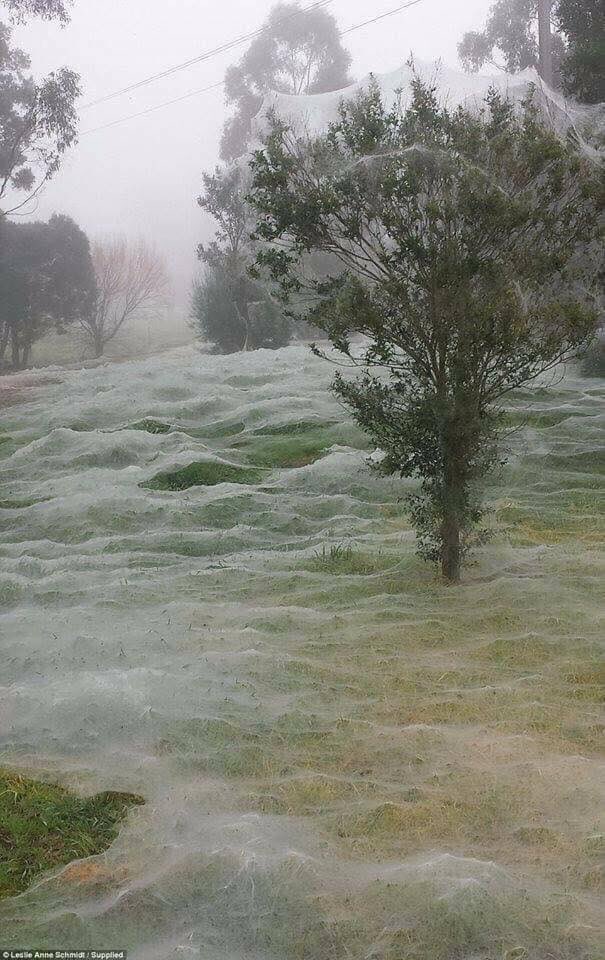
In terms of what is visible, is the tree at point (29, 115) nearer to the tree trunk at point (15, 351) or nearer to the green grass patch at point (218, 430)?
the tree trunk at point (15, 351)

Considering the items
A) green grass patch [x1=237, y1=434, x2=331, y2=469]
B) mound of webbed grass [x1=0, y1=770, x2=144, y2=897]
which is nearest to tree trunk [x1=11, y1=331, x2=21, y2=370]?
green grass patch [x1=237, y1=434, x2=331, y2=469]

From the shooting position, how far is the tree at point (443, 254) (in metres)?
5.77

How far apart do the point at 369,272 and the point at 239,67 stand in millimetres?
32513

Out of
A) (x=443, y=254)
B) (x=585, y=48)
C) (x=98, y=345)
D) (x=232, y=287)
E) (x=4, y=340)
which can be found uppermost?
(x=585, y=48)

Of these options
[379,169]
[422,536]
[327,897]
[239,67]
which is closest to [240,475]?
[422,536]

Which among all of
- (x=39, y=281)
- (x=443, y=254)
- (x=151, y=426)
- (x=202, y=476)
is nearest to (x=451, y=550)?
(x=443, y=254)

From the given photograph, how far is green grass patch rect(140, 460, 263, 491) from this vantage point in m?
9.44

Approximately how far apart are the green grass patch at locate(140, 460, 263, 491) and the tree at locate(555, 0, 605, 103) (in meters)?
7.62

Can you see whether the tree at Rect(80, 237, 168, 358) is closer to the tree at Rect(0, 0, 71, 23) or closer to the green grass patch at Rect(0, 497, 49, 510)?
the tree at Rect(0, 0, 71, 23)

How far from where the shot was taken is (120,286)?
86.1 feet

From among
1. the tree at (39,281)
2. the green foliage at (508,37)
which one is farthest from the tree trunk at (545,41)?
the tree at (39,281)

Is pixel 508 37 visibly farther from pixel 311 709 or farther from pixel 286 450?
pixel 311 709

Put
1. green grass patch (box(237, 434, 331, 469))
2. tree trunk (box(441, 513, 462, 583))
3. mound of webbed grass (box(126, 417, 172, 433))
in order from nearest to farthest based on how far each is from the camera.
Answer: tree trunk (box(441, 513, 462, 583))
green grass patch (box(237, 434, 331, 469))
mound of webbed grass (box(126, 417, 172, 433))

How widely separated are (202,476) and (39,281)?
51.0ft
